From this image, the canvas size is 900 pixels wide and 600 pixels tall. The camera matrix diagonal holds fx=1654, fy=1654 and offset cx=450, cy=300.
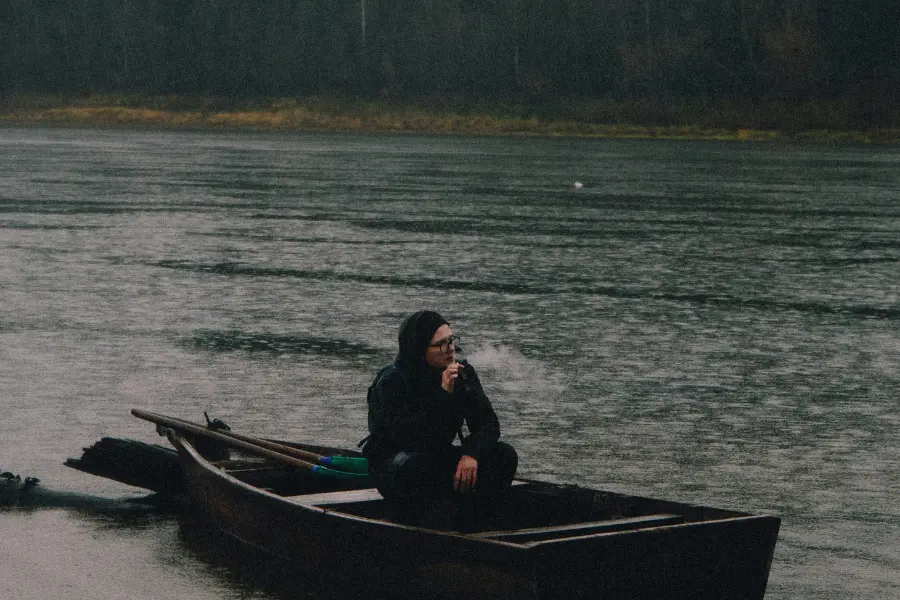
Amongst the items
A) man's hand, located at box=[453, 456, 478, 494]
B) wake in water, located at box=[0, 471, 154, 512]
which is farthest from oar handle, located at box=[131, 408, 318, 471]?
man's hand, located at box=[453, 456, 478, 494]

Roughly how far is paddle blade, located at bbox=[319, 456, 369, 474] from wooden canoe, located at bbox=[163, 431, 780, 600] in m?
0.16

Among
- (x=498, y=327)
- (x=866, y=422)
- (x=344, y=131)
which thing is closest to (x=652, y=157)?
(x=344, y=131)

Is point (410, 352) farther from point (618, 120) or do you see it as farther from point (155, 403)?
point (618, 120)

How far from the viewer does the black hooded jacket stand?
766 cm

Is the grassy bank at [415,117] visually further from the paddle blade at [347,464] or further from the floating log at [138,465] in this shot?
the paddle blade at [347,464]

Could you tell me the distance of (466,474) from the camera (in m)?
7.62

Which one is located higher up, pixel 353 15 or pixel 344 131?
pixel 353 15

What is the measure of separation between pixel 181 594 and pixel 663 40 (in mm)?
92149

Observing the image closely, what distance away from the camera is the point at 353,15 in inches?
4633

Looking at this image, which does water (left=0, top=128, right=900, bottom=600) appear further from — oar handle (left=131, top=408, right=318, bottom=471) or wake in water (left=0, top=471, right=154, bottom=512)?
oar handle (left=131, top=408, right=318, bottom=471)

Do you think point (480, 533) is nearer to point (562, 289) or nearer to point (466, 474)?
point (466, 474)

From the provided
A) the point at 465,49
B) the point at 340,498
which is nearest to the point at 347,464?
the point at 340,498

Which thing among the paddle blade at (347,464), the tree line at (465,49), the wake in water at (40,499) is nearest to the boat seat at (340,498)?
Answer: the paddle blade at (347,464)

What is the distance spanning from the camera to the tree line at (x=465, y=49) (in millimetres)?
91375
